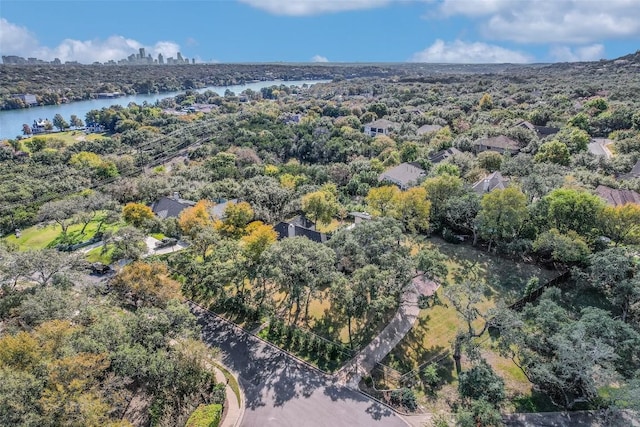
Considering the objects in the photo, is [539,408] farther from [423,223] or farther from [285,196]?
[285,196]

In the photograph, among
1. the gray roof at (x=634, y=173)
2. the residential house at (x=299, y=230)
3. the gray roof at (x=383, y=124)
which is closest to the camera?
the residential house at (x=299, y=230)

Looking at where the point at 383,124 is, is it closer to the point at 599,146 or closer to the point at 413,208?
the point at 599,146

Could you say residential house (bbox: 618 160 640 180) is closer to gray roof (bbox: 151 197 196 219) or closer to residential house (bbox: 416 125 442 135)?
residential house (bbox: 416 125 442 135)

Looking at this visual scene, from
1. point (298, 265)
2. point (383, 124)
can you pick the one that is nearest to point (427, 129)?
point (383, 124)

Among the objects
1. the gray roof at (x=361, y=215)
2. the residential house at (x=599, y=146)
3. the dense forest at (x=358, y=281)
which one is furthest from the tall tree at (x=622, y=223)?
the residential house at (x=599, y=146)

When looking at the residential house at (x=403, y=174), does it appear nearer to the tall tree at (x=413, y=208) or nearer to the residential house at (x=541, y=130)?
the tall tree at (x=413, y=208)

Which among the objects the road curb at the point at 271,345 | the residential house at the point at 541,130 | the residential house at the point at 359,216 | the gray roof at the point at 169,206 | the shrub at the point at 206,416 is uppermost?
the residential house at the point at 541,130
